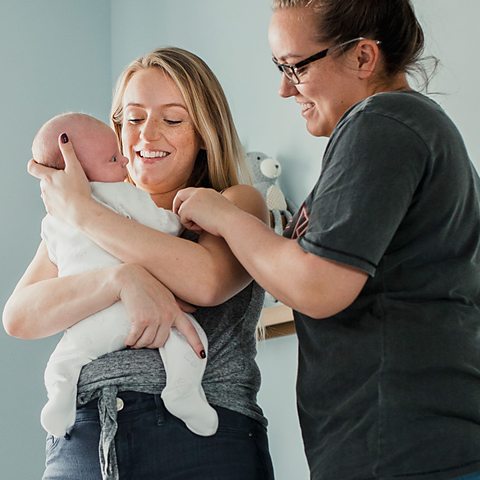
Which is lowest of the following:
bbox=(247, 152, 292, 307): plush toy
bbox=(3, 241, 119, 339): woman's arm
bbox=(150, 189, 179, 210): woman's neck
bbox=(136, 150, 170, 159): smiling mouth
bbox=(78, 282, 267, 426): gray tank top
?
bbox=(247, 152, 292, 307): plush toy

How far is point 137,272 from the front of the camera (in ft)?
4.58

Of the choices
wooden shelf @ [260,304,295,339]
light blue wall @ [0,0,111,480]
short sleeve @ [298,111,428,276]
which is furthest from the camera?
light blue wall @ [0,0,111,480]

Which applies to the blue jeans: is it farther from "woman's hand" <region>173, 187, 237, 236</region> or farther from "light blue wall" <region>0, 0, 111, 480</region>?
"light blue wall" <region>0, 0, 111, 480</region>

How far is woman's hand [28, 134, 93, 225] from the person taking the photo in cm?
145

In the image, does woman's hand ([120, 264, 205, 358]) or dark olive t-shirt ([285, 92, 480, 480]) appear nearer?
dark olive t-shirt ([285, 92, 480, 480])

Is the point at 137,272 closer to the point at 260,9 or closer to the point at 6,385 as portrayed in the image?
the point at 260,9

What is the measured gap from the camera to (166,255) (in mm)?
1396

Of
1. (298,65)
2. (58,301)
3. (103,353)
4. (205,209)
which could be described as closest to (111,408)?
(103,353)

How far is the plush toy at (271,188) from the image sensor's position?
2564 mm

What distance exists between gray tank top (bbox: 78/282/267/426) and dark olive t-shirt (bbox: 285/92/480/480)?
0.26 meters

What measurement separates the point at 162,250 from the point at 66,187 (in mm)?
201

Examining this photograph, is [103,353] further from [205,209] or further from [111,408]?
[205,209]

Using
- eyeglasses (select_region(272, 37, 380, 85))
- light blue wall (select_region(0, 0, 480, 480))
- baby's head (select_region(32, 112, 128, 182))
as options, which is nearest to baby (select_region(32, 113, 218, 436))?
baby's head (select_region(32, 112, 128, 182))

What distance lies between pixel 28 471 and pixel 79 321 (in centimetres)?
187
